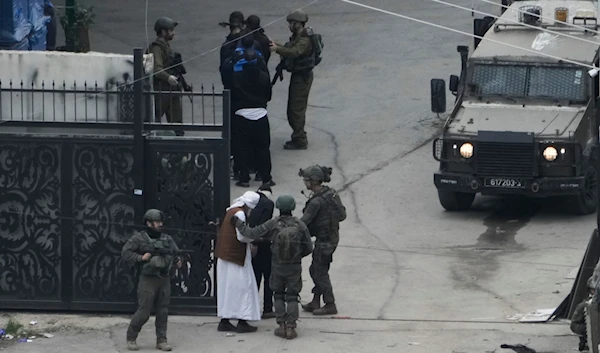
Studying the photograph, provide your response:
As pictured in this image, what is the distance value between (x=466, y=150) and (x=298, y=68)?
3.35 meters

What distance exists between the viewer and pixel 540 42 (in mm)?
18125

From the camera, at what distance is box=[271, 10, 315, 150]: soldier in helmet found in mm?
19109

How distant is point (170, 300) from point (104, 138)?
71.9 inches

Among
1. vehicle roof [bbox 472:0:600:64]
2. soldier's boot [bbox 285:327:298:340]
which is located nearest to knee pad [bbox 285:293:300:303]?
soldier's boot [bbox 285:327:298:340]

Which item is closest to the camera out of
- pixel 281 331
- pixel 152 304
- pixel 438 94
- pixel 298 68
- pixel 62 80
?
pixel 152 304

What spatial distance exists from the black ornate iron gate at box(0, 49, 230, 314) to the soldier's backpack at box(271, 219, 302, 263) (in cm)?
96

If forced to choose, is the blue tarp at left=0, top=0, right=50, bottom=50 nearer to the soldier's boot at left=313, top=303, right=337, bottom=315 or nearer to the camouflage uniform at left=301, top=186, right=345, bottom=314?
the camouflage uniform at left=301, top=186, right=345, bottom=314

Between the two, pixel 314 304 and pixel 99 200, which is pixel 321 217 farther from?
pixel 99 200

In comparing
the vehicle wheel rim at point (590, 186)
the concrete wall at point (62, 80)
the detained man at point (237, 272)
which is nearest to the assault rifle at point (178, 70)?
the concrete wall at point (62, 80)

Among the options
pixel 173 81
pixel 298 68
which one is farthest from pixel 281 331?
pixel 298 68

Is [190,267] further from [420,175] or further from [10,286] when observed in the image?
[420,175]

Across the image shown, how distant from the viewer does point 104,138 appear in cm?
1392

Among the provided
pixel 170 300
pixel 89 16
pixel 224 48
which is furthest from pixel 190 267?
pixel 89 16

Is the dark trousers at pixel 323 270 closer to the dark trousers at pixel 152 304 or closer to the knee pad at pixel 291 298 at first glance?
the knee pad at pixel 291 298
